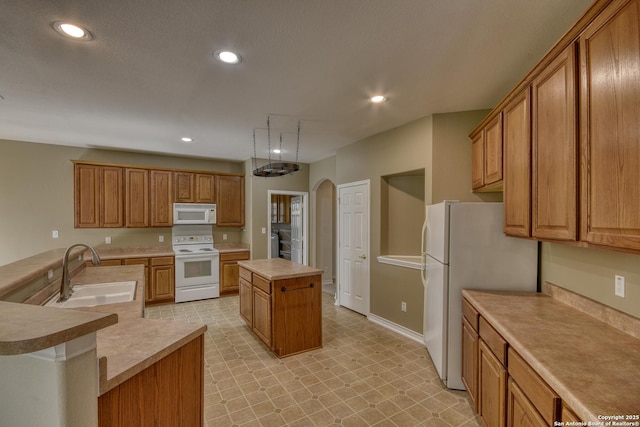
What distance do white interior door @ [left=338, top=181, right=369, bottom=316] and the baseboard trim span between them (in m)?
0.19

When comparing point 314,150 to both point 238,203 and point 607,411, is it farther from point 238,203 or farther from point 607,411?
point 607,411

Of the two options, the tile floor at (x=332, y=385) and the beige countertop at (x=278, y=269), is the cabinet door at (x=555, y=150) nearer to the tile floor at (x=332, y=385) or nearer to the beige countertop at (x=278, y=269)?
the tile floor at (x=332, y=385)

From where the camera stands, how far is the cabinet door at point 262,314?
302 cm

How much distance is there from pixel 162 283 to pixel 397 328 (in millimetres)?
3773

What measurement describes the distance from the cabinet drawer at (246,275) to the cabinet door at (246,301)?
0.04 metres

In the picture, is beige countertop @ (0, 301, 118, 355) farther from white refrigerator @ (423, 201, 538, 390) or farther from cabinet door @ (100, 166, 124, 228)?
cabinet door @ (100, 166, 124, 228)

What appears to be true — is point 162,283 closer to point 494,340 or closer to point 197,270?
point 197,270

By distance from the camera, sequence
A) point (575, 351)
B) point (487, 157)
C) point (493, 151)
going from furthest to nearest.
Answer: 1. point (487, 157)
2. point (493, 151)
3. point (575, 351)

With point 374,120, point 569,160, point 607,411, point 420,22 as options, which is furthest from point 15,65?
point 607,411

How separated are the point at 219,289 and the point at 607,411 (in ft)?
16.7

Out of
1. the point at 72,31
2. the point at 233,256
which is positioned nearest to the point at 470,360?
the point at 72,31

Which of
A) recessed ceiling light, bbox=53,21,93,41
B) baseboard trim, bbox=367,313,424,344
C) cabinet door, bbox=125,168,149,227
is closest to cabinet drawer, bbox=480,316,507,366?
baseboard trim, bbox=367,313,424,344

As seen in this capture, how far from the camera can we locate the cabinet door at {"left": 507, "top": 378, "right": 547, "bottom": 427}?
1271 mm

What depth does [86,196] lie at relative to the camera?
14.7 feet
